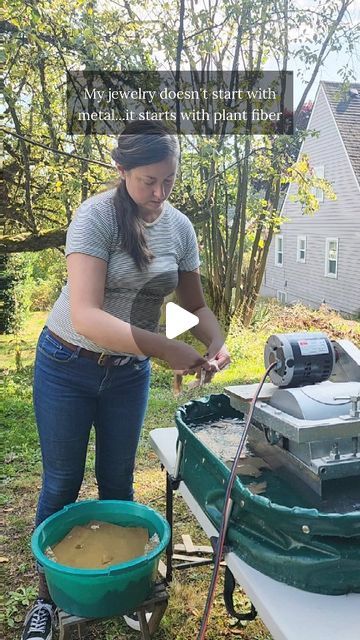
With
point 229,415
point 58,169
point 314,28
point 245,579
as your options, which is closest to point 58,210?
point 58,169

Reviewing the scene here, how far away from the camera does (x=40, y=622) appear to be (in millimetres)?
1607

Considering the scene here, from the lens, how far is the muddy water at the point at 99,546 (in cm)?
143

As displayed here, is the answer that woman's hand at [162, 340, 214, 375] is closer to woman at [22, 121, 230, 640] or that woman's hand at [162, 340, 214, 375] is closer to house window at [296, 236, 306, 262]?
woman at [22, 121, 230, 640]

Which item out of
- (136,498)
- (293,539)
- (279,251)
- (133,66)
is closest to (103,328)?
(293,539)

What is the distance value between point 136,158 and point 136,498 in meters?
2.06

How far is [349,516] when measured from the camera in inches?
35.8

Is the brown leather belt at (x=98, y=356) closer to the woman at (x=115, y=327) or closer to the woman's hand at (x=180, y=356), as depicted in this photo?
the woman at (x=115, y=327)

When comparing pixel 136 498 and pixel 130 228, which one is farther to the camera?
pixel 136 498

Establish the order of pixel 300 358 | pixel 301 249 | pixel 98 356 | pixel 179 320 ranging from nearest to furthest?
pixel 300 358 < pixel 98 356 < pixel 179 320 < pixel 301 249

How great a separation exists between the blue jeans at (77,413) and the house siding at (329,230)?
8.52 meters

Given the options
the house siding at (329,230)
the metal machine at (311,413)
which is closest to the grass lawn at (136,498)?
the metal machine at (311,413)

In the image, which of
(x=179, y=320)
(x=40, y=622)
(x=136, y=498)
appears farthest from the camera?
(x=136, y=498)

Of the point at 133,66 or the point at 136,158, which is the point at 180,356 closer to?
the point at 136,158

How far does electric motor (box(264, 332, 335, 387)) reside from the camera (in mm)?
1242
